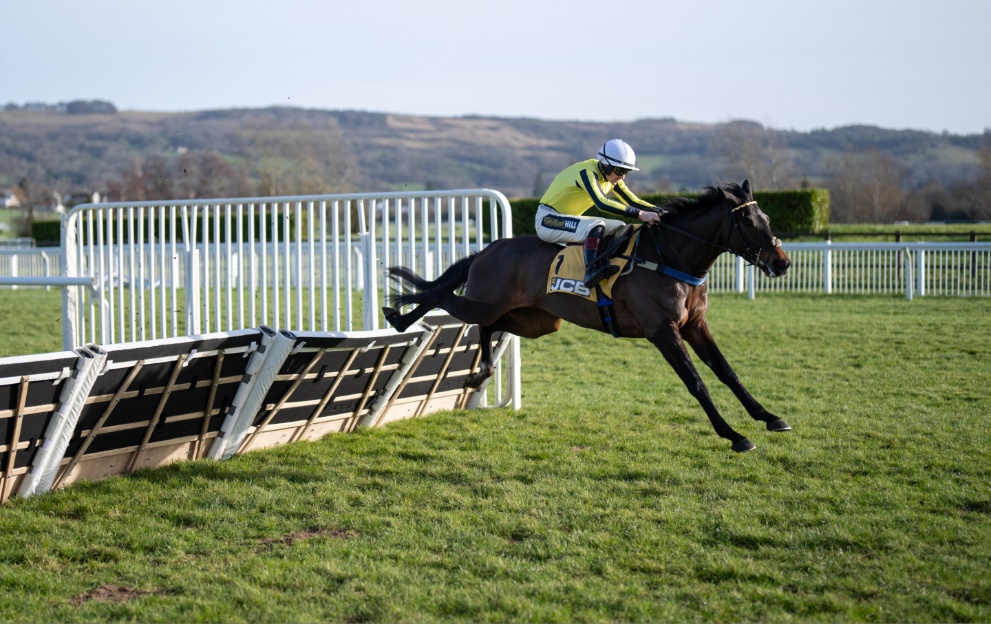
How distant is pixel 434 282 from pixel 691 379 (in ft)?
6.75

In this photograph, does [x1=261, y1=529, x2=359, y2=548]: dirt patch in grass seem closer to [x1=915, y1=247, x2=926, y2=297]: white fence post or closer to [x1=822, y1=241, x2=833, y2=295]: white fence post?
[x1=915, y1=247, x2=926, y2=297]: white fence post

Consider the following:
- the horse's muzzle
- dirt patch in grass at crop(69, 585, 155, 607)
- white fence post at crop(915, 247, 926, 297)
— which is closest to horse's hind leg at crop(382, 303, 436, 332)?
the horse's muzzle

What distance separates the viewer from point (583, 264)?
626 centimetres

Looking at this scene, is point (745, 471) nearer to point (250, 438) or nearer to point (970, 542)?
point (970, 542)

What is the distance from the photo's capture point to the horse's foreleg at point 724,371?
5.84m

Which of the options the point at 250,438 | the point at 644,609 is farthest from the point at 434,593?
the point at 250,438

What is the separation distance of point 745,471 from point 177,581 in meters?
3.25

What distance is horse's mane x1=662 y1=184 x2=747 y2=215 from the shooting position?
20.0 feet

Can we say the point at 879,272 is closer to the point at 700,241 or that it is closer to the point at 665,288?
the point at 700,241

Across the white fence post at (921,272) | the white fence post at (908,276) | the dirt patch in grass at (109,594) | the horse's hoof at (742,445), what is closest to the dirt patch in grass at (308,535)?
the dirt patch in grass at (109,594)

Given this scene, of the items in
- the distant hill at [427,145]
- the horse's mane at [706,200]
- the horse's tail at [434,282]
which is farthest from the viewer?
the distant hill at [427,145]

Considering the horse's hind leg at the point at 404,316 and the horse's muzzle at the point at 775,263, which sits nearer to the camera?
the horse's muzzle at the point at 775,263

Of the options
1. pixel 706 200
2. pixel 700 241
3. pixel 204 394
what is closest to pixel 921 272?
pixel 706 200

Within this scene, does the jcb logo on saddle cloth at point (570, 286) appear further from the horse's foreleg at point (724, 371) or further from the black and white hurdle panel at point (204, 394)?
the black and white hurdle panel at point (204, 394)
